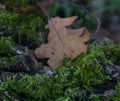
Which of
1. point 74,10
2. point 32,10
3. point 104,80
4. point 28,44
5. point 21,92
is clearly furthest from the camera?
point 74,10

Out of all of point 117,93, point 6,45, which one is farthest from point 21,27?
point 117,93

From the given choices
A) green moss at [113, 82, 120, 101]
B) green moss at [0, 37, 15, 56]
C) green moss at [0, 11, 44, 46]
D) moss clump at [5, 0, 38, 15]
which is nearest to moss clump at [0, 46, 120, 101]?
green moss at [113, 82, 120, 101]

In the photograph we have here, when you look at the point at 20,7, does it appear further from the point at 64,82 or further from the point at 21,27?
the point at 64,82

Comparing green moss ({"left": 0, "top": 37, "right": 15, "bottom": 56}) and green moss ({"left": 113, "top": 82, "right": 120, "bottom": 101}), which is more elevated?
green moss ({"left": 0, "top": 37, "right": 15, "bottom": 56})

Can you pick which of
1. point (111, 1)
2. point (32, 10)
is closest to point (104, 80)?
point (32, 10)

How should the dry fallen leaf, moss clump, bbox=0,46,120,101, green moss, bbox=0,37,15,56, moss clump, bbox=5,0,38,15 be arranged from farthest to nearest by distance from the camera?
1. moss clump, bbox=5,0,38,15
2. the dry fallen leaf
3. green moss, bbox=0,37,15,56
4. moss clump, bbox=0,46,120,101

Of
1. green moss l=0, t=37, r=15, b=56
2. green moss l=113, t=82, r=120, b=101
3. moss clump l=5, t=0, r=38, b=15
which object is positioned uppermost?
moss clump l=5, t=0, r=38, b=15

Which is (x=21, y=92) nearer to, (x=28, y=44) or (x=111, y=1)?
(x=28, y=44)

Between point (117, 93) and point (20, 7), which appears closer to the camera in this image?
point (117, 93)

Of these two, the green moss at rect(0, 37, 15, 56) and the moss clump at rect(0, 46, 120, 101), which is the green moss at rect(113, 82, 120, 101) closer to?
the moss clump at rect(0, 46, 120, 101)
